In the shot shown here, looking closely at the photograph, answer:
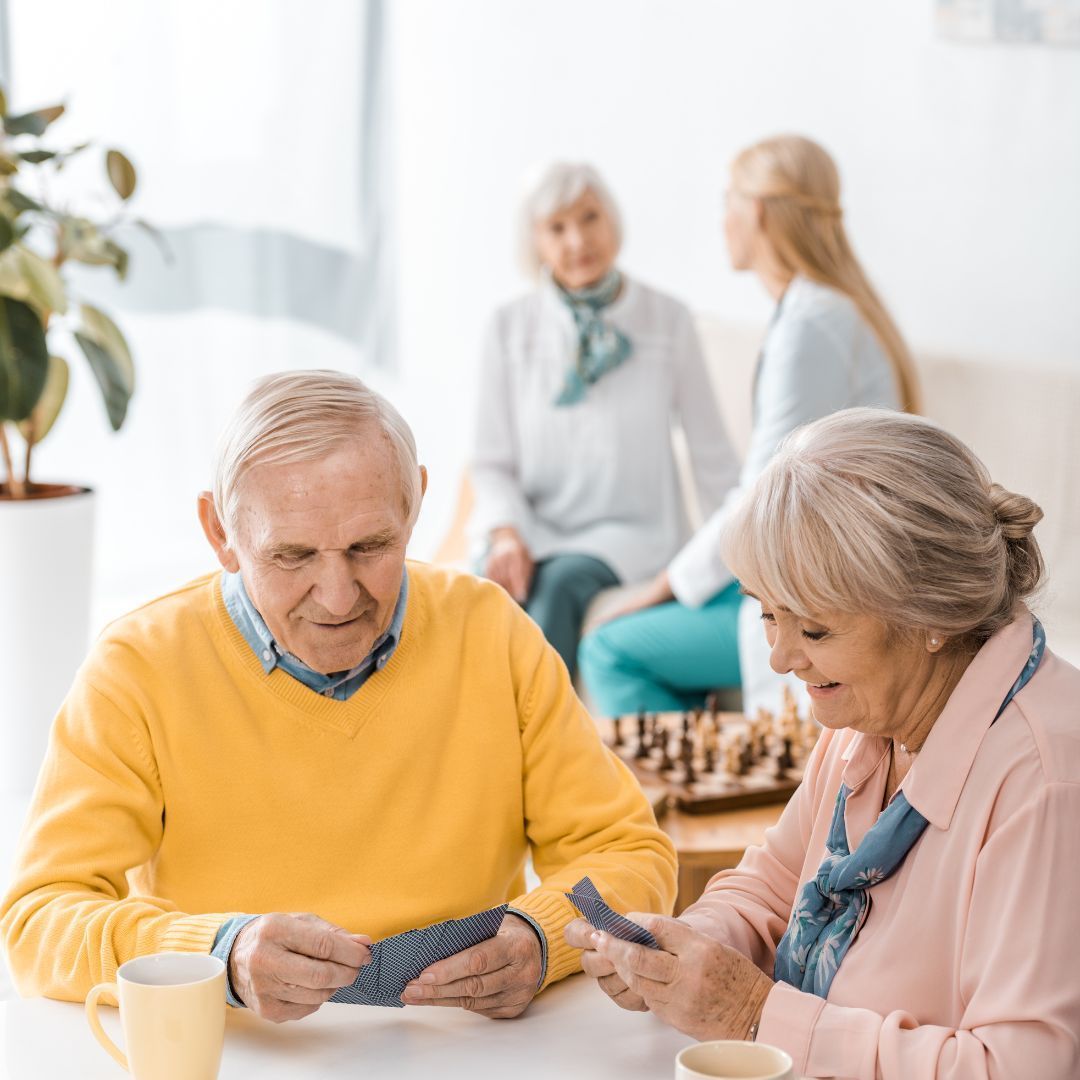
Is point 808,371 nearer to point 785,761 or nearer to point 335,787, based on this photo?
point 785,761

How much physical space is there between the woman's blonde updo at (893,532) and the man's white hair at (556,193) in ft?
9.10

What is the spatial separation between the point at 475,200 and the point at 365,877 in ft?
15.2

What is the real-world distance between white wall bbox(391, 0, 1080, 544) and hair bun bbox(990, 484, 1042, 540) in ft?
9.11

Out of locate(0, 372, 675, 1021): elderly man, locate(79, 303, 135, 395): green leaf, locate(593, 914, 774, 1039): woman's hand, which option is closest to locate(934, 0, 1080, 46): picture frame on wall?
locate(79, 303, 135, 395): green leaf

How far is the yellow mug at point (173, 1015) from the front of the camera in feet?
3.63

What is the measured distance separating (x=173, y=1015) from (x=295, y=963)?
0.15 m

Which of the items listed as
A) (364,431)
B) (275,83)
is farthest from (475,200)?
(364,431)

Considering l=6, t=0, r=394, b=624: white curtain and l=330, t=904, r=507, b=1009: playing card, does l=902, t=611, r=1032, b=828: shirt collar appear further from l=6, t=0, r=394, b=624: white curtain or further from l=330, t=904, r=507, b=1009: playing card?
l=6, t=0, r=394, b=624: white curtain

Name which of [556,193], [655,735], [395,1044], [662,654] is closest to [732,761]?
[655,735]

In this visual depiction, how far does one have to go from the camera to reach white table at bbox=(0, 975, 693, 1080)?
48.5 inches

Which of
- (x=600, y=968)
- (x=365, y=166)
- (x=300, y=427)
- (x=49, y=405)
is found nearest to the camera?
(x=600, y=968)

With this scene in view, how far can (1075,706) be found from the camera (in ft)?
4.07

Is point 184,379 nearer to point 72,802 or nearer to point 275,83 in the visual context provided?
point 275,83

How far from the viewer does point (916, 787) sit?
126 centimetres
